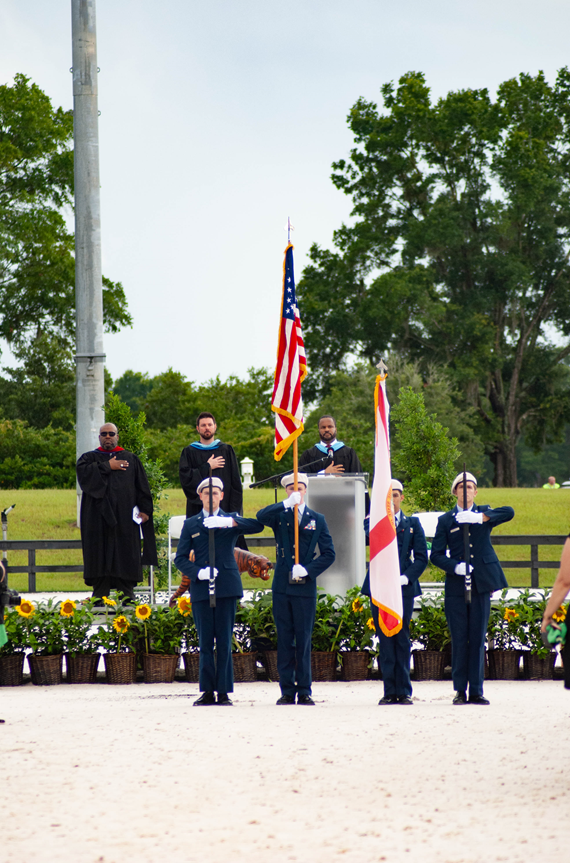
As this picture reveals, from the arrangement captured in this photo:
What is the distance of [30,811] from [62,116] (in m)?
31.1

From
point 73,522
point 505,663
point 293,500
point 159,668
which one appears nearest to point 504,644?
point 505,663

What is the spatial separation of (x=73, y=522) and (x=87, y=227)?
947cm

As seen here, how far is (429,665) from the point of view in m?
9.16

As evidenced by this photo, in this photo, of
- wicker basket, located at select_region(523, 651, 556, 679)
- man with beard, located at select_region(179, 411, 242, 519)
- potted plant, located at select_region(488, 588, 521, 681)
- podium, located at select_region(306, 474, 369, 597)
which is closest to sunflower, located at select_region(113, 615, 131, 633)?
man with beard, located at select_region(179, 411, 242, 519)

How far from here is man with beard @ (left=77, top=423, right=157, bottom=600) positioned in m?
11.5

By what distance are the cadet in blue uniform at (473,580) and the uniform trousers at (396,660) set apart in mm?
345

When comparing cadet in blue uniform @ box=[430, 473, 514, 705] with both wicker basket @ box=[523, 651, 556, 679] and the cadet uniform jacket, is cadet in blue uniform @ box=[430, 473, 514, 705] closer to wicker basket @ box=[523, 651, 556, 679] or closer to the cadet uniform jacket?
the cadet uniform jacket

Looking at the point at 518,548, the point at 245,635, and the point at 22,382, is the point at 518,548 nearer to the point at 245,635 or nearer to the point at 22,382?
the point at 245,635

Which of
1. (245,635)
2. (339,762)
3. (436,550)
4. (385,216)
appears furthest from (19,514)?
(385,216)

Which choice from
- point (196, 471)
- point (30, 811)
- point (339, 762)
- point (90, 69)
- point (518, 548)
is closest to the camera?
point (30, 811)

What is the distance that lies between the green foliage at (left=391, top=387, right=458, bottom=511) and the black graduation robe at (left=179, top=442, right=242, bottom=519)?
18.0 feet

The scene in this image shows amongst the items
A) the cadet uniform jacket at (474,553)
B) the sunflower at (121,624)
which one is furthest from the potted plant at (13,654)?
the cadet uniform jacket at (474,553)

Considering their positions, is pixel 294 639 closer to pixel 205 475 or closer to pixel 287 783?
pixel 287 783

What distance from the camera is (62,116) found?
3306 centimetres
